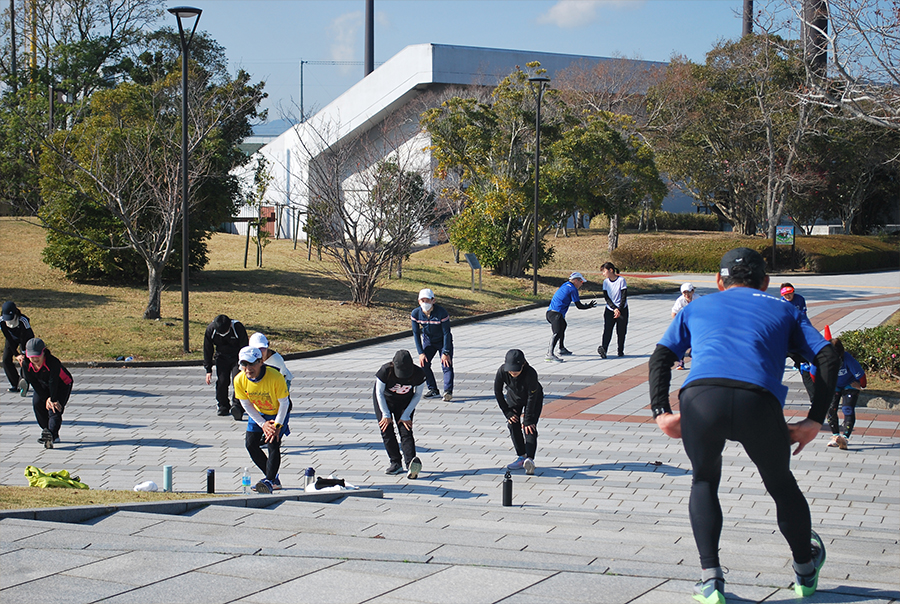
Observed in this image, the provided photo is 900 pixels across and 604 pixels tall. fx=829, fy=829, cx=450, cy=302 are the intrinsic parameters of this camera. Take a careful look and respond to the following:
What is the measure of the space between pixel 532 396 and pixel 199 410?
19.2ft

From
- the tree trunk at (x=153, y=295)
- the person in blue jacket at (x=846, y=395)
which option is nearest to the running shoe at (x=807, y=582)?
the person in blue jacket at (x=846, y=395)

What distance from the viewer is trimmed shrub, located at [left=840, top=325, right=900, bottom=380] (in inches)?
485

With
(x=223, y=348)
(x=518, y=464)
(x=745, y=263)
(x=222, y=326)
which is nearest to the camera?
(x=745, y=263)

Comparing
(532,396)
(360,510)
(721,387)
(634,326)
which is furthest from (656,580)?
(634,326)

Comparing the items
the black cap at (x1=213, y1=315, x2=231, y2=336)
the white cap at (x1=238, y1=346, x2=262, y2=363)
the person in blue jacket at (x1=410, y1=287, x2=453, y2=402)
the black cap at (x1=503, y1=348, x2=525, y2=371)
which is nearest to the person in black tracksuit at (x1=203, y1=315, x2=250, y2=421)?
the black cap at (x1=213, y1=315, x2=231, y2=336)

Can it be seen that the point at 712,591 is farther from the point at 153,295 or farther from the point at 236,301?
the point at 236,301

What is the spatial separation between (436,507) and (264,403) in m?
2.19

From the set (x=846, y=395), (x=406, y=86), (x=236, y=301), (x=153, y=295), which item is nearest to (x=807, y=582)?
(x=846, y=395)

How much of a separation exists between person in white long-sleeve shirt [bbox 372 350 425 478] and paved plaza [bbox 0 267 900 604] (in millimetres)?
253

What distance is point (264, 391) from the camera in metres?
7.82

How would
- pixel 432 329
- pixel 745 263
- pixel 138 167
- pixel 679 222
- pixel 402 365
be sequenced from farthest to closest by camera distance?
1. pixel 679 222
2. pixel 138 167
3. pixel 432 329
4. pixel 402 365
5. pixel 745 263

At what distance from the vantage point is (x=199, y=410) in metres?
12.2

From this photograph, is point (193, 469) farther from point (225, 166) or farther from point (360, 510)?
point (225, 166)

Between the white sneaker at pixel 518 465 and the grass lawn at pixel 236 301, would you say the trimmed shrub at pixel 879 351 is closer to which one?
the white sneaker at pixel 518 465
